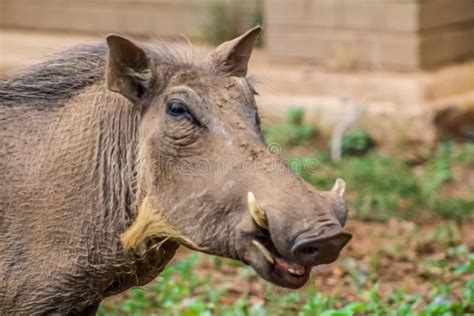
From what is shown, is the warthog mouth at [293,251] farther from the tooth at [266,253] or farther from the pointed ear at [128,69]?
the pointed ear at [128,69]

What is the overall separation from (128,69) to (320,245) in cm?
90

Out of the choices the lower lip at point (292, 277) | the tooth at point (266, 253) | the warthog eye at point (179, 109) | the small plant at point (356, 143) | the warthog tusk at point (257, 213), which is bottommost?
the small plant at point (356, 143)

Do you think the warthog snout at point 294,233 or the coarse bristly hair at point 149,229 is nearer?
the warthog snout at point 294,233

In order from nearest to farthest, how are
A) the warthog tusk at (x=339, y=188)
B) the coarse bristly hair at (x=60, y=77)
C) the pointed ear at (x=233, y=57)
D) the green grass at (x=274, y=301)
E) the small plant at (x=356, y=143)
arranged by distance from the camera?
the warthog tusk at (x=339, y=188) → the pointed ear at (x=233, y=57) → the coarse bristly hair at (x=60, y=77) → the green grass at (x=274, y=301) → the small plant at (x=356, y=143)

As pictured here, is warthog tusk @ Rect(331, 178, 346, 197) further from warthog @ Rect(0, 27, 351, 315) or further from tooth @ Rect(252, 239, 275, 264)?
tooth @ Rect(252, 239, 275, 264)

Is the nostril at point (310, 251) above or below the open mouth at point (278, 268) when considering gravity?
above

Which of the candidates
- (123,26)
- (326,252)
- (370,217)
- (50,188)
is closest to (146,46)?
(50,188)

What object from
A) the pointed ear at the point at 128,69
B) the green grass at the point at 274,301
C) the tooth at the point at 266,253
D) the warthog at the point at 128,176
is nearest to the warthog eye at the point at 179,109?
the warthog at the point at 128,176

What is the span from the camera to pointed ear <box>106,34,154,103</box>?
3.88 m

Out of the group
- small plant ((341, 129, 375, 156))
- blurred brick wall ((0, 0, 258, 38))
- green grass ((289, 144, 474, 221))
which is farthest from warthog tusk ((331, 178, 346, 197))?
blurred brick wall ((0, 0, 258, 38))

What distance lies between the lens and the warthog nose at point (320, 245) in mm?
3480

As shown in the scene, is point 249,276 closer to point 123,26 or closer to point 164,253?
point 164,253

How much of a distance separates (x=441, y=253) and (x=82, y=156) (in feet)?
11.4

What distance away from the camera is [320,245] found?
11.5ft
